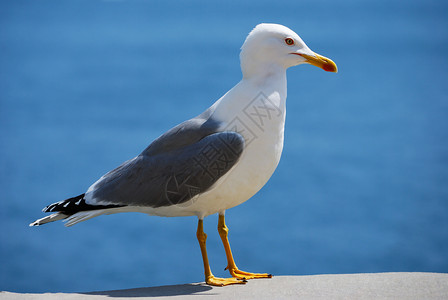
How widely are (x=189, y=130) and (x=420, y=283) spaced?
1411mm

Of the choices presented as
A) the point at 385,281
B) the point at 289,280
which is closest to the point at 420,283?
the point at 385,281

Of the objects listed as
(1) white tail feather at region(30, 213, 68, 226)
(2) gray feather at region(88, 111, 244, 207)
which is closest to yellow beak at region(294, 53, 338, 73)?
(2) gray feather at region(88, 111, 244, 207)

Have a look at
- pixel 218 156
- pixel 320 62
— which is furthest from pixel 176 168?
pixel 320 62

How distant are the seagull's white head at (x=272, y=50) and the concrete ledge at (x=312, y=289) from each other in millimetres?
1093

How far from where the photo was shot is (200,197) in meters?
3.23

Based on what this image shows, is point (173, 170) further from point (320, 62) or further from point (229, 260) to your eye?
point (320, 62)

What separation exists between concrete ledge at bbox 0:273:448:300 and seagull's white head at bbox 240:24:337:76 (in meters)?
1.09

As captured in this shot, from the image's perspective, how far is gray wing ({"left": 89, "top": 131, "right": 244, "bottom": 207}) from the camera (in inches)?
124

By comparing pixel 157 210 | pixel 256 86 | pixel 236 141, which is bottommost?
pixel 157 210

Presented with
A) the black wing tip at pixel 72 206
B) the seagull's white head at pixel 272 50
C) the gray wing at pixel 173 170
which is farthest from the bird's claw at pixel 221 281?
the seagull's white head at pixel 272 50

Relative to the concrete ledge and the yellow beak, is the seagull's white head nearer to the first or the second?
the yellow beak

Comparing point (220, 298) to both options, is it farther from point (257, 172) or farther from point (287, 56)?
point (287, 56)

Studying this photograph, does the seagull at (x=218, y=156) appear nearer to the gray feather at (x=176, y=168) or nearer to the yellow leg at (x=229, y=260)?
the gray feather at (x=176, y=168)

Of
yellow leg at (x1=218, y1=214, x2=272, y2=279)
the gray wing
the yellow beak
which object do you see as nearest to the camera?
the gray wing
